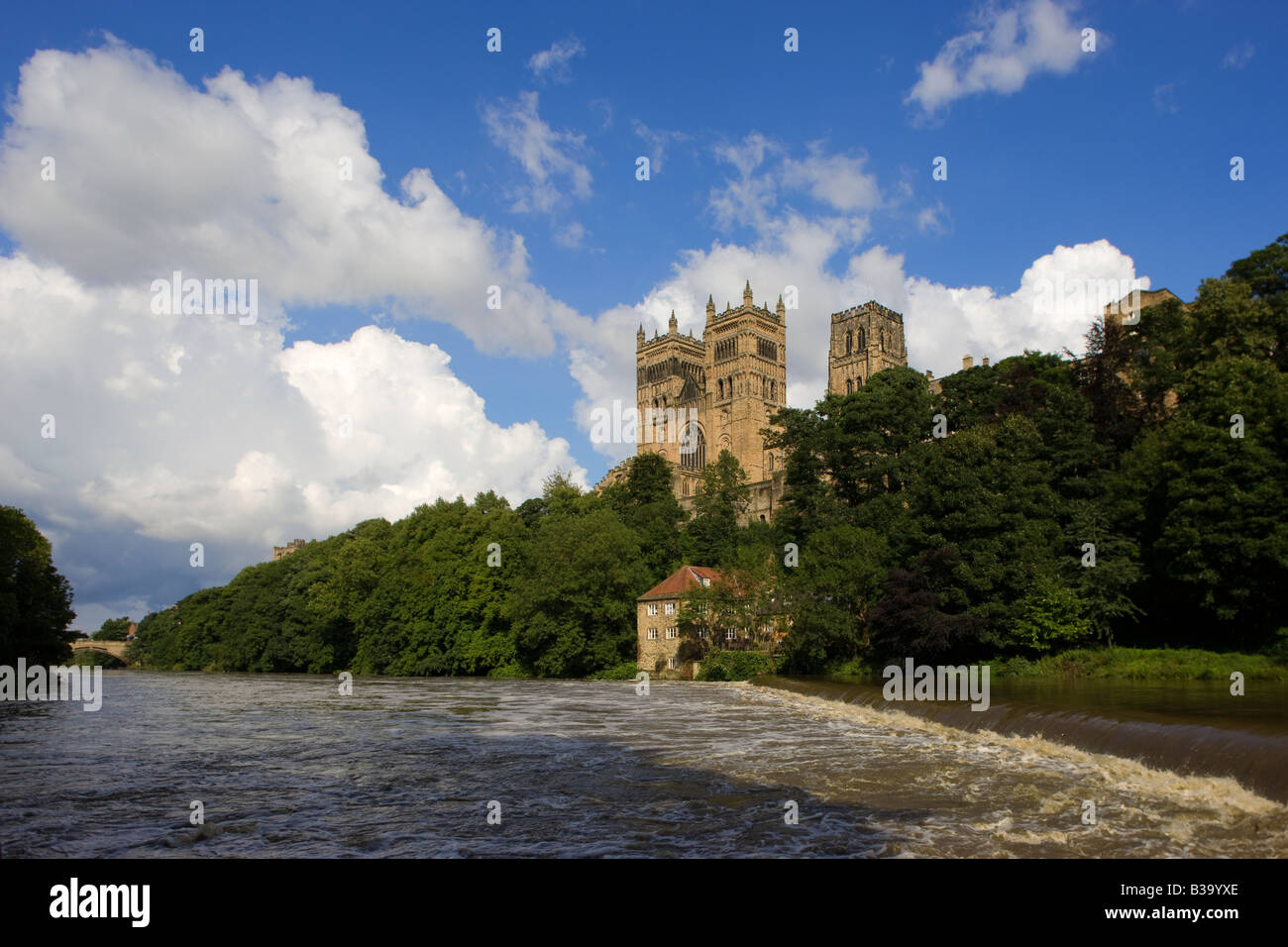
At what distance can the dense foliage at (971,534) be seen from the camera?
109 feet

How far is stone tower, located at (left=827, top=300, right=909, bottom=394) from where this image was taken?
150m

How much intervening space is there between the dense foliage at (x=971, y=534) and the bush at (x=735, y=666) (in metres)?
1.72

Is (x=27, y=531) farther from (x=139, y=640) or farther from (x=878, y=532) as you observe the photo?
(x=139, y=640)

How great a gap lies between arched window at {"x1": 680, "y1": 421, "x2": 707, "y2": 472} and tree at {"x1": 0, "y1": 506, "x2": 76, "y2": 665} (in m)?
112

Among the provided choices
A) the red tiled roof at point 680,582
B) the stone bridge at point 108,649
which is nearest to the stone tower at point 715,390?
the red tiled roof at point 680,582

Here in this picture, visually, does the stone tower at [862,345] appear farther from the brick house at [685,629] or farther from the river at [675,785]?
the river at [675,785]

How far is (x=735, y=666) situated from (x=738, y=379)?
106 m

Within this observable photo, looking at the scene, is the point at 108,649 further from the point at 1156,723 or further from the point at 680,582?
the point at 1156,723

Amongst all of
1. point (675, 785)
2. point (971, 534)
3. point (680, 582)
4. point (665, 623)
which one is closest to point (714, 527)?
point (680, 582)

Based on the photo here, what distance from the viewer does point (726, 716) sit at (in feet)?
96.0

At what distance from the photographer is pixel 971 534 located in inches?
1558

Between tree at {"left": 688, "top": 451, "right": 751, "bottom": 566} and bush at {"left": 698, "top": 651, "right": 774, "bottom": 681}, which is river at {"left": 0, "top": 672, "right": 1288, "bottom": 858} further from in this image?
tree at {"left": 688, "top": 451, "right": 751, "bottom": 566}
